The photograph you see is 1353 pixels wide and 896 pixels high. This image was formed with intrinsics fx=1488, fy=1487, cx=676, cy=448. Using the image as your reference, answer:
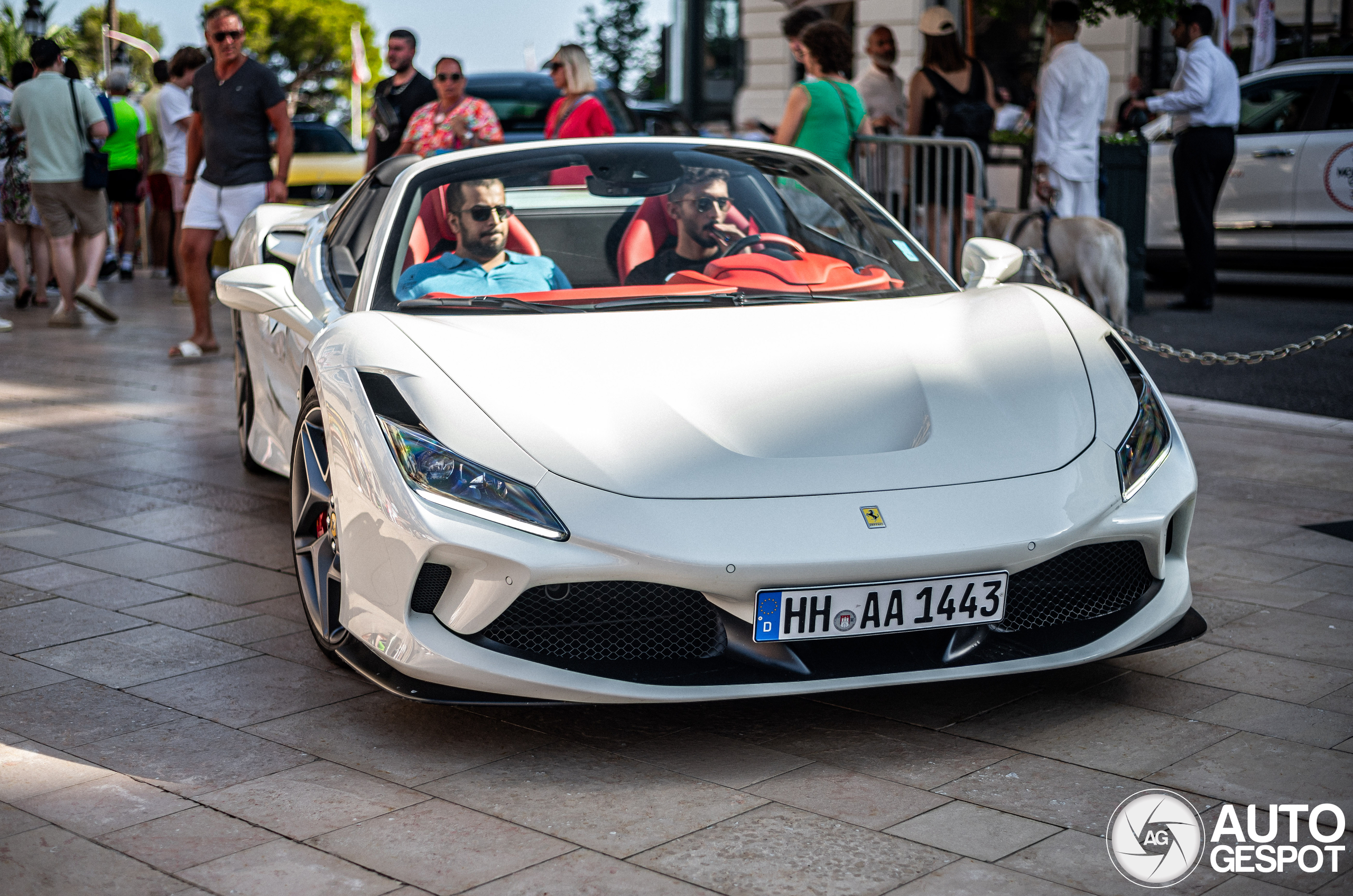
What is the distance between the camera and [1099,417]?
10.7ft

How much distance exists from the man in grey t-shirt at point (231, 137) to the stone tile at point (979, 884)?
6.98 meters

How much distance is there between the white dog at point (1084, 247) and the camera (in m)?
8.64

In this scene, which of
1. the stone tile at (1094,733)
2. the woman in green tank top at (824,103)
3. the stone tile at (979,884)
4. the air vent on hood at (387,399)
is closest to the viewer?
the stone tile at (979,884)

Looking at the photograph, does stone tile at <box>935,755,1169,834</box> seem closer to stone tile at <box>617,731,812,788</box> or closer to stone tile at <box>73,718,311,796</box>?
stone tile at <box>617,731,812,788</box>

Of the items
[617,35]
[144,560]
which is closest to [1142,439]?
[144,560]

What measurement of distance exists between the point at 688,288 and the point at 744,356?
583mm

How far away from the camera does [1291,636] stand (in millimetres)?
3752

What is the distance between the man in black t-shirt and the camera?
9.80 metres

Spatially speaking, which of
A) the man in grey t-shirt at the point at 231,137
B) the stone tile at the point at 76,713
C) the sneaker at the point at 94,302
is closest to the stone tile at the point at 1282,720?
the stone tile at the point at 76,713

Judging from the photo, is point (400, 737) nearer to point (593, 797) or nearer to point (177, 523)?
point (593, 797)

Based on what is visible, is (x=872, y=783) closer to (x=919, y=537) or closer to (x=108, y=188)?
(x=919, y=537)

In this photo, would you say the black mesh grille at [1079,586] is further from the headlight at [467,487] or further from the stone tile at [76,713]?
the stone tile at [76,713]

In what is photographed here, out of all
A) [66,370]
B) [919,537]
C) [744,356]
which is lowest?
[66,370]

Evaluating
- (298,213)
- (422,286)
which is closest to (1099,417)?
(422,286)
